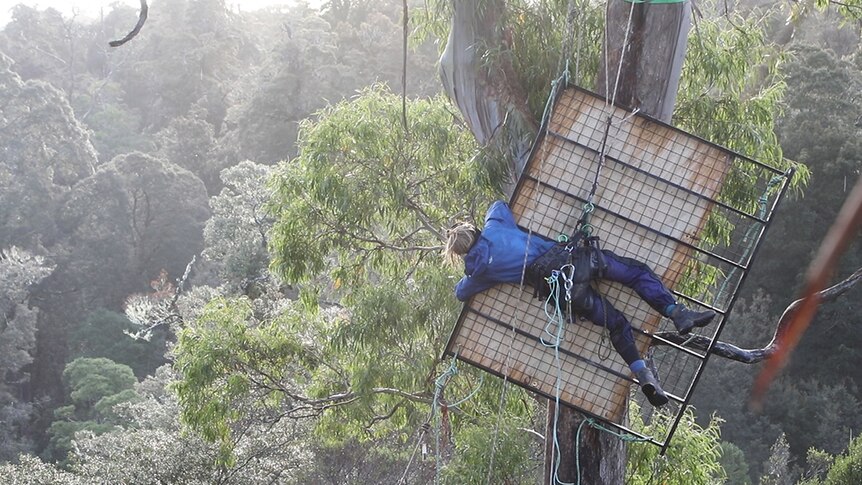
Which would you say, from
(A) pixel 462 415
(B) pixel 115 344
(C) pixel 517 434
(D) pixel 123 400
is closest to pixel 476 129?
(C) pixel 517 434

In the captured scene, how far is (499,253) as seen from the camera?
3.60m

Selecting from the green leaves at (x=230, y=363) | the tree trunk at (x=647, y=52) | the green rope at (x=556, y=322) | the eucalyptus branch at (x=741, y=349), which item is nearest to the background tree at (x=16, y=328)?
the green leaves at (x=230, y=363)

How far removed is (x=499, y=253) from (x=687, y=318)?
71cm

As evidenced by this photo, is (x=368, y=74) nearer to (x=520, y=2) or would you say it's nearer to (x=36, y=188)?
(x=36, y=188)

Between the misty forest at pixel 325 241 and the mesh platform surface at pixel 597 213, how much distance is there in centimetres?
65

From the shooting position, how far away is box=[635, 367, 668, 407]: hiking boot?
11.7ft

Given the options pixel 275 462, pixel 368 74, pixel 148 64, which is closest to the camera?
pixel 275 462

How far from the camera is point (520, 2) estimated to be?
533 centimetres

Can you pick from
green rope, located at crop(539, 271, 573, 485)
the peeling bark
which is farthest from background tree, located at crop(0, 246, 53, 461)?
green rope, located at crop(539, 271, 573, 485)

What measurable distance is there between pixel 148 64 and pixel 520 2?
30534 mm

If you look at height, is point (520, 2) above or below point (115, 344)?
above

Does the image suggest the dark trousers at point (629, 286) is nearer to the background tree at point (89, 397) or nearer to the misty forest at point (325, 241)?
the misty forest at point (325, 241)

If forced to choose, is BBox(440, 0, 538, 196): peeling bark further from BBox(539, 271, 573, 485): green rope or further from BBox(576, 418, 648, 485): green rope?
BBox(539, 271, 573, 485): green rope

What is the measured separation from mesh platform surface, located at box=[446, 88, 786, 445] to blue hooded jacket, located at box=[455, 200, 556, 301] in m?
0.11
